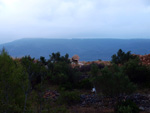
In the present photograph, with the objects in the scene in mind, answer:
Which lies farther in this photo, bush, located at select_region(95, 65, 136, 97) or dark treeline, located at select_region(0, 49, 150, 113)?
bush, located at select_region(95, 65, 136, 97)

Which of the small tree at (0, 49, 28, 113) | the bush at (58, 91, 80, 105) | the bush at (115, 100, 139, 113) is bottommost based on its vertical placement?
the bush at (58, 91, 80, 105)

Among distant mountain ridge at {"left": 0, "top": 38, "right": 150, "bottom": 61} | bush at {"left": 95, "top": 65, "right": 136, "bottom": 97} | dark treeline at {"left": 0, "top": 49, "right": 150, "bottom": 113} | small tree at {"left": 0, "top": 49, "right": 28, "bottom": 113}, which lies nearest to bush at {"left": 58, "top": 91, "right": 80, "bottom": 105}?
dark treeline at {"left": 0, "top": 49, "right": 150, "bottom": 113}

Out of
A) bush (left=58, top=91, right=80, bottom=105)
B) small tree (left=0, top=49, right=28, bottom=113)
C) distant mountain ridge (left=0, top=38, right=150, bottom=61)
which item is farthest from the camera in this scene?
distant mountain ridge (left=0, top=38, right=150, bottom=61)

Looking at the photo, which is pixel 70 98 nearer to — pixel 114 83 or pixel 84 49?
pixel 114 83

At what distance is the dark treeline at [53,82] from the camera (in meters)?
3.06

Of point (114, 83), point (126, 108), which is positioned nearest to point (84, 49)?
point (114, 83)

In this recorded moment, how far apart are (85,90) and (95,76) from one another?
2.58 metres

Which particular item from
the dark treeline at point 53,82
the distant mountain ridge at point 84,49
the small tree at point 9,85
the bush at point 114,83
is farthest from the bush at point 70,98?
the distant mountain ridge at point 84,49

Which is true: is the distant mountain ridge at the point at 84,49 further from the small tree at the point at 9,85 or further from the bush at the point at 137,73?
the small tree at the point at 9,85

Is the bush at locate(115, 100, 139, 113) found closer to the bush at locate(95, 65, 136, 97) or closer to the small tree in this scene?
the bush at locate(95, 65, 136, 97)

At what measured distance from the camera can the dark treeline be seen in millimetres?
3057

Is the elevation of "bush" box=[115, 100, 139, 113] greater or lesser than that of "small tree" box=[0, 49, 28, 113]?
lesser

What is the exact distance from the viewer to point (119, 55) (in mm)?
14242

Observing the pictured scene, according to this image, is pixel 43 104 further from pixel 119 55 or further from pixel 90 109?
pixel 119 55
